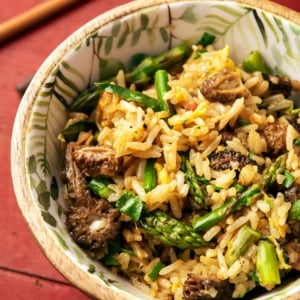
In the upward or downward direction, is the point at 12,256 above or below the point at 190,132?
below

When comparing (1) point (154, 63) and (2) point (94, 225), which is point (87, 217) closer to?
(2) point (94, 225)

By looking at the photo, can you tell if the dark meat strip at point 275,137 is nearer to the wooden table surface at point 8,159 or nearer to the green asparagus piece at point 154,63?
the green asparagus piece at point 154,63

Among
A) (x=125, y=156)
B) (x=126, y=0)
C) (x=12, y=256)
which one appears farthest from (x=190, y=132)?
(x=126, y=0)

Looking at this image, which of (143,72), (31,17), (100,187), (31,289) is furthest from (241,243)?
(31,17)

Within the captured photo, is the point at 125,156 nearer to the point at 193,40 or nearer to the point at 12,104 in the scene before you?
the point at 193,40

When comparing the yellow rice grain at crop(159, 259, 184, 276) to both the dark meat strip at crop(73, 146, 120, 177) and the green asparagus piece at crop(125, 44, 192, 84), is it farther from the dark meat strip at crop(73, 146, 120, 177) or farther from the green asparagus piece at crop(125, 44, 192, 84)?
the green asparagus piece at crop(125, 44, 192, 84)

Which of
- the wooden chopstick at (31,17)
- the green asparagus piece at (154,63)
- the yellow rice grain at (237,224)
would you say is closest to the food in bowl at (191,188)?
the yellow rice grain at (237,224)

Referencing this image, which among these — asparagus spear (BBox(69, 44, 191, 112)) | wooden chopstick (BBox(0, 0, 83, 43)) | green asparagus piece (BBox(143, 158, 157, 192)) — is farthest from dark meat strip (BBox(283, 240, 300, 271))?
wooden chopstick (BBox(0, 0, 83, 43))
